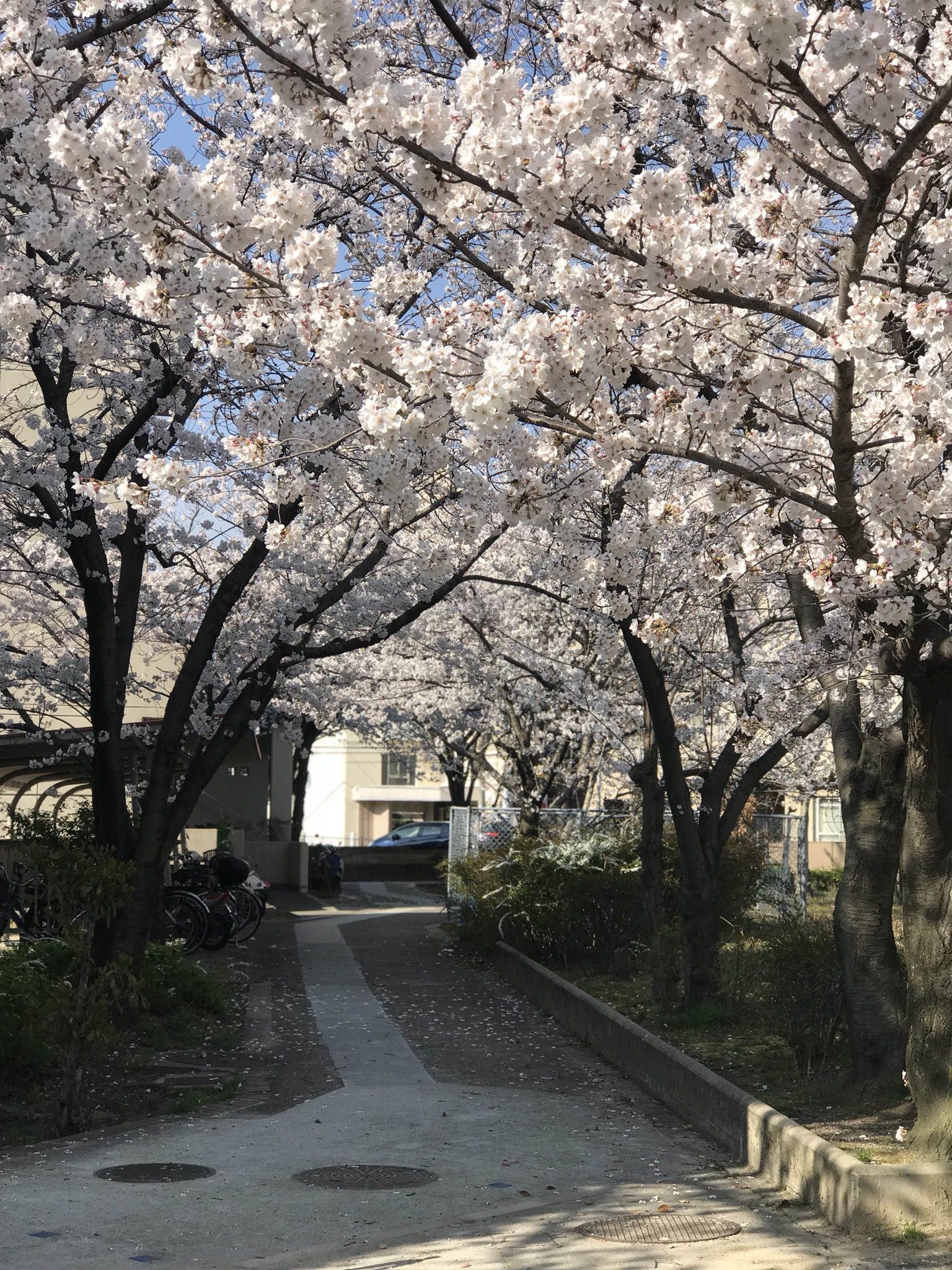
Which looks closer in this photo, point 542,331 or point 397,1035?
point 542,331

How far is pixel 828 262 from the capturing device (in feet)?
21.8

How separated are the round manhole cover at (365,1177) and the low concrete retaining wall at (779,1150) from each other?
179 cm

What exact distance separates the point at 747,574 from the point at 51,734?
1034 centimetres

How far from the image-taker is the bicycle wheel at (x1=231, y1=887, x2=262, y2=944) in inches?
746

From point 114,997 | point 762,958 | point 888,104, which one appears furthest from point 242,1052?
point 888,104

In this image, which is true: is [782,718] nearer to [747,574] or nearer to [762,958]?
[762,958]

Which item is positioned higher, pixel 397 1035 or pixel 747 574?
pixel 747 574

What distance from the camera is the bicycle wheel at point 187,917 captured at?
54.9ft

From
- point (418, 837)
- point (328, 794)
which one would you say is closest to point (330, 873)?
point (418, 837)

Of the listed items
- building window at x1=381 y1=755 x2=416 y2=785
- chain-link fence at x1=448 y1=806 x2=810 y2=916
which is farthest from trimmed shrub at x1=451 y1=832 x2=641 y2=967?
building window at x1=381 y1=755 x2=416 y2=785

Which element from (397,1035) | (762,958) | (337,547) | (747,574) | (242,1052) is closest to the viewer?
(747,574)

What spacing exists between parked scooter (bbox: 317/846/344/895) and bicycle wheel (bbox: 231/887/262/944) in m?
12.6

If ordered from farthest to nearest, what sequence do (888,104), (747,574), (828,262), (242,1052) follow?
(242,1052) < (747,574) < (828,262) < (888,104)

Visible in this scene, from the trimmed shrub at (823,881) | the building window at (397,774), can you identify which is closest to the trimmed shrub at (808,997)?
the trimmed shrub at (823,881)
